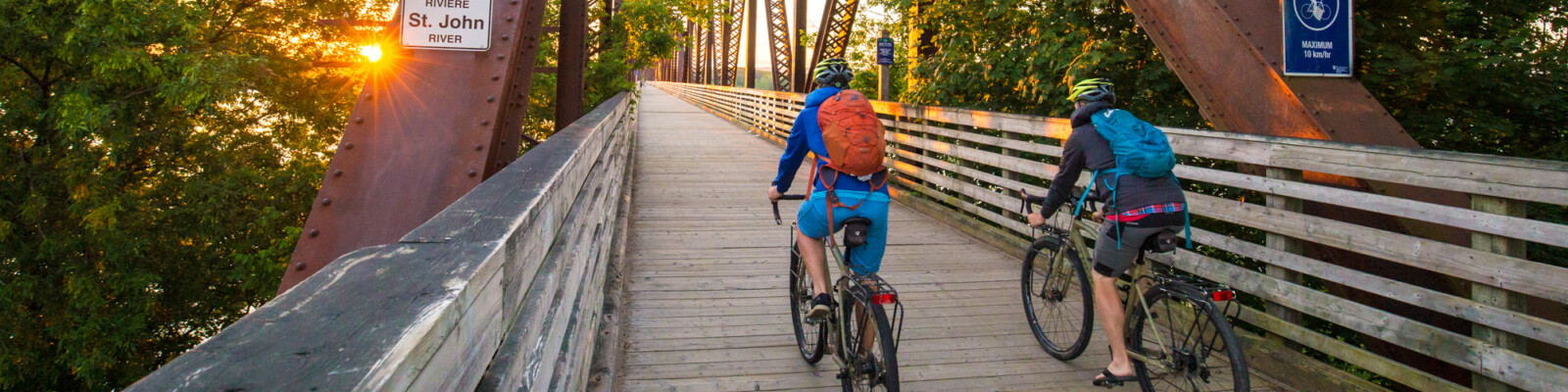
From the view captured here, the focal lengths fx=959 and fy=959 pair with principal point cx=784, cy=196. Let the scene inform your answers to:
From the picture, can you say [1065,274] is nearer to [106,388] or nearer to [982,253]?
[982,253]

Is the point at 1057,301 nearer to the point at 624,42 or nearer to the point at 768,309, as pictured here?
the point at 768,309

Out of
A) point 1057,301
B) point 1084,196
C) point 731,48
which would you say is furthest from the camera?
point 731,48

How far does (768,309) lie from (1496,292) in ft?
10.7

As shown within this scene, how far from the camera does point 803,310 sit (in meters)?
4.38

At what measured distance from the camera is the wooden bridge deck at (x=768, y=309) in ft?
13.8

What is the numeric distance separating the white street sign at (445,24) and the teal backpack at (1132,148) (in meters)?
2.62

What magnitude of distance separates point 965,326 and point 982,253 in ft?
7.05

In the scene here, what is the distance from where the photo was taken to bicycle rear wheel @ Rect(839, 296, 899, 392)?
321 centimetres

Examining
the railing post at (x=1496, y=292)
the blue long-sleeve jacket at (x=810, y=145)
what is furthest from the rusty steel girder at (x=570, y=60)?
the railing post at (x=1496, y=292)

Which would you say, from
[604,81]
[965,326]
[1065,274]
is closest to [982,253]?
[965,326]

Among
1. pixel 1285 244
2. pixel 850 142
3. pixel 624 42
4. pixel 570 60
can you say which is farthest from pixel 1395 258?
pixel 624 42

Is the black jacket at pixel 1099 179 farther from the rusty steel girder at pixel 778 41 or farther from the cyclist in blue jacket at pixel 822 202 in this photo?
the rusty steel girder at pixel 778 41

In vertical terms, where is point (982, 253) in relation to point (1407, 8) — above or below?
below

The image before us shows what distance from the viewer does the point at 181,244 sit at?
16156mm
